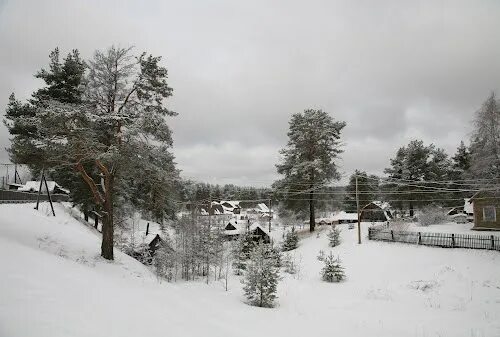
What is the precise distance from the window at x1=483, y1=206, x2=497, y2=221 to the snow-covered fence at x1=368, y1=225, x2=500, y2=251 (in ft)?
25.6

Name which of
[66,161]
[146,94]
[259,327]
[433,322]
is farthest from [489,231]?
[66,161]

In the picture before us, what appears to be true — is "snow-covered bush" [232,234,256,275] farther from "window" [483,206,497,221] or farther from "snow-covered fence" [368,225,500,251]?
"window" [483,206,497,221]

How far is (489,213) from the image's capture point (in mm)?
32062

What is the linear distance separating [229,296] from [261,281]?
2514mm

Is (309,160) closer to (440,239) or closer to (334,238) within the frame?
(334,238)

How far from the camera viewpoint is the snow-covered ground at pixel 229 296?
725 centimetres

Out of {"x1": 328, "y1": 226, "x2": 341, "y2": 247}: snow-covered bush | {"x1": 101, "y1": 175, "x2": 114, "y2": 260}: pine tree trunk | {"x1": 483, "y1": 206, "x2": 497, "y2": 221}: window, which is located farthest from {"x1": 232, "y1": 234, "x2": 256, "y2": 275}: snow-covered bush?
{"x1": 483, "y1": 206, "x2": 497, "y2": 221}: window

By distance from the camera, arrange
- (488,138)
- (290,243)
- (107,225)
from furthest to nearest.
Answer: (290,243) → (488,138) → (107,225)

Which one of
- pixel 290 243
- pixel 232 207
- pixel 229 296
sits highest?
pixel 232 207

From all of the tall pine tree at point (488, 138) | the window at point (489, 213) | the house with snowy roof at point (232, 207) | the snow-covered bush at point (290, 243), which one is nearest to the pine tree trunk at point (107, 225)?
the snow-covered bush at point (290, 243)

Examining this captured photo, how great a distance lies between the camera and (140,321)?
809 cm

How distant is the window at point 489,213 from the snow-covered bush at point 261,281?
27.4 metres

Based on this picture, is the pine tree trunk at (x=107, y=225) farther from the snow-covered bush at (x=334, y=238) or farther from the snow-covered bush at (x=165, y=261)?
the snow-covered bush at (x=334, y=238)

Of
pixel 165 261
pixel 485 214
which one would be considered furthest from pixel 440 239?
pixel 165 261
